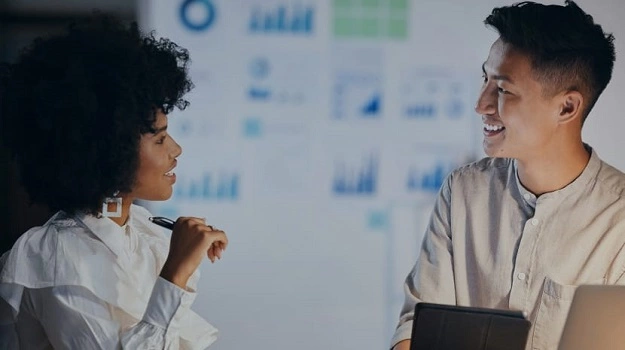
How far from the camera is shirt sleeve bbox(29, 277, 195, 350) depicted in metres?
1.96

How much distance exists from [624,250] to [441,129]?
99 cm

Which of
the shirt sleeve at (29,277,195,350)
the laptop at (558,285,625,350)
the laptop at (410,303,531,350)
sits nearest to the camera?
the laptop at (558,285,625,350)

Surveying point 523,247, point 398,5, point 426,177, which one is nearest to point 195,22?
point 398,5

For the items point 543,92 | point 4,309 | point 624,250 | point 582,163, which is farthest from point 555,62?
point 4,309

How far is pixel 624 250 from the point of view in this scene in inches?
92.2

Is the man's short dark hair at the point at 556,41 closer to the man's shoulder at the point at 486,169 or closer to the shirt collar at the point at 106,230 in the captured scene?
the man's shoulder at the point at 486,169

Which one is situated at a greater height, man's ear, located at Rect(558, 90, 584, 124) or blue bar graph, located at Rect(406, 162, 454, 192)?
man's ear, located at Rect(558, 90, 584, 124)

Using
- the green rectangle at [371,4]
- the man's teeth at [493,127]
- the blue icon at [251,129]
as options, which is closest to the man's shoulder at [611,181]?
the man's teeth at [493,127]

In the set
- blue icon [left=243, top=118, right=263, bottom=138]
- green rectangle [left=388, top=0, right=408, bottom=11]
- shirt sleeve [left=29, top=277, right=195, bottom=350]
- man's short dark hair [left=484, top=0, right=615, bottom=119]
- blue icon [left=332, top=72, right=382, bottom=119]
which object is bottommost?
shirt sleeve [left=29, top=277, right=195, bottom=350]

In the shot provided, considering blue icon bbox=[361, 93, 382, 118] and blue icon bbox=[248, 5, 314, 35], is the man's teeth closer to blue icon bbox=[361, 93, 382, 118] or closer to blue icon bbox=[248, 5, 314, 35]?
blue icon bbox=[361, 93, 382, 118]

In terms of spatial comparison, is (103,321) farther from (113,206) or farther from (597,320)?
(597,320)

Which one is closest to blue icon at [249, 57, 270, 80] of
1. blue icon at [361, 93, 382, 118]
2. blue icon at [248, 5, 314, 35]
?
blue icon at [248, 5, 314, 35]

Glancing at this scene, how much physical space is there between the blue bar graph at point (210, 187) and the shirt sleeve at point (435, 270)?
34.1 inches

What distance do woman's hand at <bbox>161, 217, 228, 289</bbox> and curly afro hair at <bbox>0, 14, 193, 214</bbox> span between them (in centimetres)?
16
